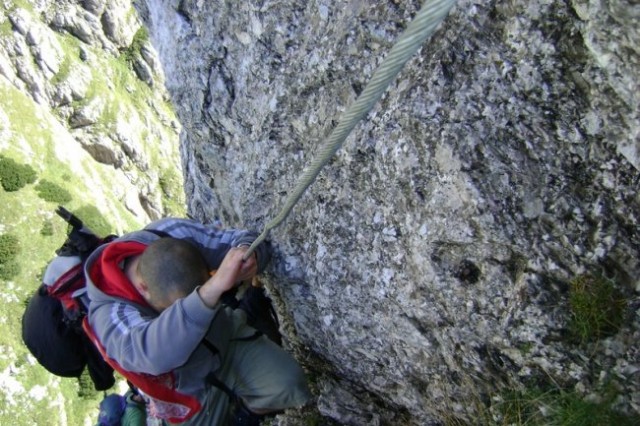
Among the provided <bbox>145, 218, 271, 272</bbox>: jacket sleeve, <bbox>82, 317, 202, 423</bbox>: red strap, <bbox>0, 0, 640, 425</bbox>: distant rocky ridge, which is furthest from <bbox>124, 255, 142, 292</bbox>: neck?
<bbox>0, 0, 640, 425</bbox>: distant rocky ridge

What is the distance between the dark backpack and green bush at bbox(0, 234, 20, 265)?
56900 millimetres

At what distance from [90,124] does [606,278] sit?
8881 centimetres

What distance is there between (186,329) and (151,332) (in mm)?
364

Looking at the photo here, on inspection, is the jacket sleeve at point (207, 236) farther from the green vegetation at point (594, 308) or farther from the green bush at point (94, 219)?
the green bush at point (94, 219)

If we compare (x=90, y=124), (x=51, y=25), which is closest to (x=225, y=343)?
(x=90, y=124)

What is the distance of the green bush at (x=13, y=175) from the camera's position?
5909cm

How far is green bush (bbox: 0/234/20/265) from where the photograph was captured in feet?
181

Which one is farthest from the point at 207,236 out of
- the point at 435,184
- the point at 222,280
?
the point at 435,184

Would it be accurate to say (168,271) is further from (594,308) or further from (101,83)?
(101,83)

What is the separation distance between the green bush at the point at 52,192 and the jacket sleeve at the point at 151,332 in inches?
2469

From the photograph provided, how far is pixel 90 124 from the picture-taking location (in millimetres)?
83000

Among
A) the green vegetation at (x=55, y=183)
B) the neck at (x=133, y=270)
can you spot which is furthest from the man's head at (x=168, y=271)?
the green vegetation at (x=55, y=183)

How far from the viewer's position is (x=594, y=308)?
3.88 m

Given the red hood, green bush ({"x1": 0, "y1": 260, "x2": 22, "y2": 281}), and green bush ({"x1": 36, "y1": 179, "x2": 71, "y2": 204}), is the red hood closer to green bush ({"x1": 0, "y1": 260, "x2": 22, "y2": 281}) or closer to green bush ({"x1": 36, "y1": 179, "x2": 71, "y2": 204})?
green bush ({"x1": 0, "y1": 260, "x2": 22, "y2": 281})
